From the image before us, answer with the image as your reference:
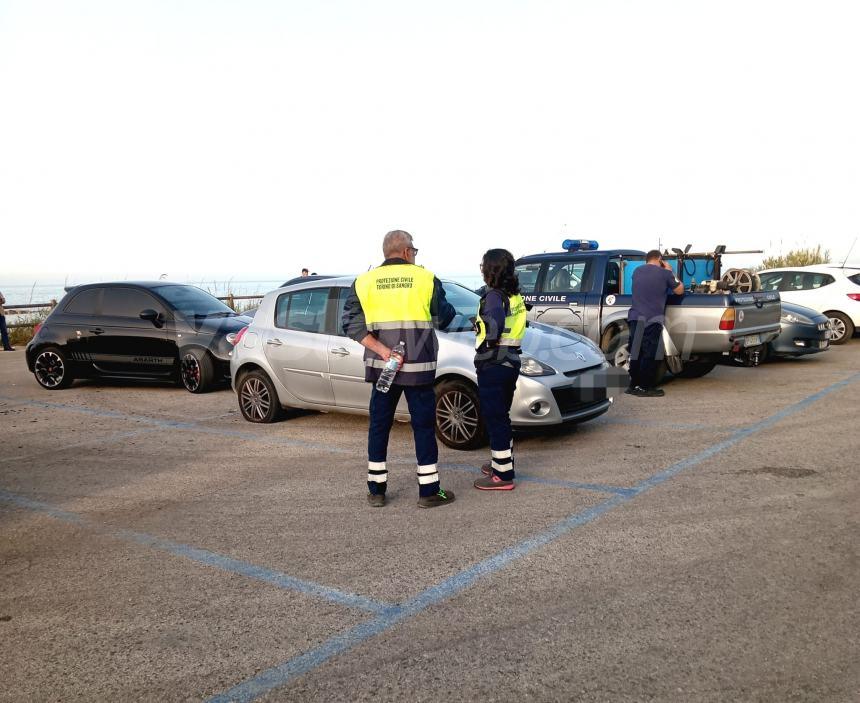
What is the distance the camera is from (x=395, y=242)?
17.7 feet

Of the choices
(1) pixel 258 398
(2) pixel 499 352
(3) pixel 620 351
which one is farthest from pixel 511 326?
(3) pixel 620 351

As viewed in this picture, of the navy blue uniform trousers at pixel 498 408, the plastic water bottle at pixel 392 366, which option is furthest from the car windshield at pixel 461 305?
the plastic water bottle at pixel 392 366

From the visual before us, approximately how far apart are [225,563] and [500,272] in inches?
108

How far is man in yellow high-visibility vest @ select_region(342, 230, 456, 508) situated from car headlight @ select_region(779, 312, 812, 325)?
28.1 feet

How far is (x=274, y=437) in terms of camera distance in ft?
25.8

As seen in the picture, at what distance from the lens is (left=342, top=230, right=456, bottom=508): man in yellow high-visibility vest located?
5312 millimetres

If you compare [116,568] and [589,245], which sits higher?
[589,245]

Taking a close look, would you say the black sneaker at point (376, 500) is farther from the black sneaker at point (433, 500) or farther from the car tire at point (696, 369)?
the car tire at point (696, 369)

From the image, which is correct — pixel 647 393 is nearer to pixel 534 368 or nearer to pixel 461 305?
pixel 461 305

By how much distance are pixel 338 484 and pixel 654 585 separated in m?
2.84

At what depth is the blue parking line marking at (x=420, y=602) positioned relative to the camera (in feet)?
10.3

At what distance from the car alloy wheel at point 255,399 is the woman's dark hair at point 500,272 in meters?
3.59

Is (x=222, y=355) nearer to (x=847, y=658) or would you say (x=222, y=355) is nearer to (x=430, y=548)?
(x=430, y=548)

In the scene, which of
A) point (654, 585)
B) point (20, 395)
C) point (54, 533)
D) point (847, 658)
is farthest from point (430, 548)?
point (20, 395)
